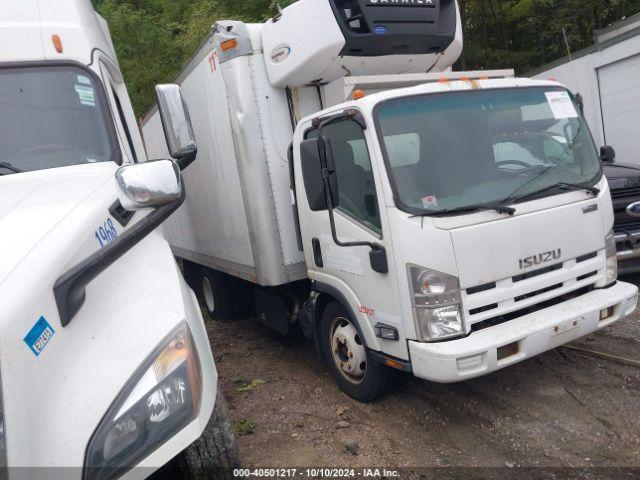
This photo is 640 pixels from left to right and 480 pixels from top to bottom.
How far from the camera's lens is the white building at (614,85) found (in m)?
8.95

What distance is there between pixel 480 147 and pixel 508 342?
1.36m

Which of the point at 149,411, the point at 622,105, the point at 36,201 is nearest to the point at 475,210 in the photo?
the point at 149,411

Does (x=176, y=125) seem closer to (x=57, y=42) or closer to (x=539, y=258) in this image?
(x=57, y=42)

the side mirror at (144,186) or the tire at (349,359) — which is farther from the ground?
the side mirror at (144,186)

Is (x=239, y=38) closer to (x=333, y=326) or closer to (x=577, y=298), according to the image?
(x=333, y=326)

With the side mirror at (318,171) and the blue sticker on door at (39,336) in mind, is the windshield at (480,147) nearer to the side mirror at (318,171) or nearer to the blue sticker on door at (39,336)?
the side mirror at (318,171)

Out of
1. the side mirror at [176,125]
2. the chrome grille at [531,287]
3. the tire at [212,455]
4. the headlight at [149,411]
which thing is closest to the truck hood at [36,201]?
the side mirror at [176,125]

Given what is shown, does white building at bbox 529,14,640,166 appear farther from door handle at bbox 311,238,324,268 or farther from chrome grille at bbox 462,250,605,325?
door handle at bbox 311,238,324,268

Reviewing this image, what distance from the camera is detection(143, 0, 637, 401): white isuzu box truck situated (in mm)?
3506

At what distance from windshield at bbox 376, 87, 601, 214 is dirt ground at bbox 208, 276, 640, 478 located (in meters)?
1.54

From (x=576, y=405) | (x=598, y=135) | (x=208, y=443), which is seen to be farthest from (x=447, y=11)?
(x=598, y=135)

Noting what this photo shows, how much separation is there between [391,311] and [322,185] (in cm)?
101

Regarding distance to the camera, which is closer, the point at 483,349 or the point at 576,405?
the point at 483,349

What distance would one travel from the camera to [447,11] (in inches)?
195
